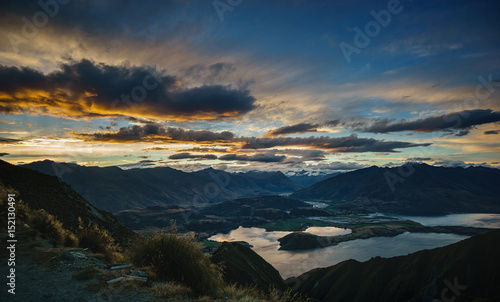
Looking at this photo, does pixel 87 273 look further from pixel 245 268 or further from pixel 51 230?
pixel 245 268

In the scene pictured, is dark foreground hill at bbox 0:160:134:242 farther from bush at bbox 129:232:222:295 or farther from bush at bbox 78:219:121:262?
bush at bbox 129:232:222:295

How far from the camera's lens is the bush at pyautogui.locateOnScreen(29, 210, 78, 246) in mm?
18016

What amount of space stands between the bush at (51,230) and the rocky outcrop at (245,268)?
152 feet

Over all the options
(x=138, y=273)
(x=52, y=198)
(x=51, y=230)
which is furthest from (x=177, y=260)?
(x=52, y=198)

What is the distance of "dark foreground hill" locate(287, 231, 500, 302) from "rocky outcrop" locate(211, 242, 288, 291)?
38.2 m

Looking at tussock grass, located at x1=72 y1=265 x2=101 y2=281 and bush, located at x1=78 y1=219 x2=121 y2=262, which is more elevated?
tussock grass, located at x1=72 y1=265 x2=101 y2=281

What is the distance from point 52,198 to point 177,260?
3673 centimetres

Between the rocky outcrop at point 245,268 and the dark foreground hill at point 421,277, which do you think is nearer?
the rocky outcrop at point 245,268

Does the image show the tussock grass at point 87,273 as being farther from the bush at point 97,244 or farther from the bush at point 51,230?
the bush at point 51,230

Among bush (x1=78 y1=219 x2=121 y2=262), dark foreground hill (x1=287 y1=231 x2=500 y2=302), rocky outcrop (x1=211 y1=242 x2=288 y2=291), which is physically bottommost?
dark foreground hill (x1=287 y1=231 x2=500 y2=302)

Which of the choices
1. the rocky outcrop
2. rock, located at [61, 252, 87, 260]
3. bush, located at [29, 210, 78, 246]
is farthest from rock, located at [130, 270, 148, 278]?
the rocky outcrop

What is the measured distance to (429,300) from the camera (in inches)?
3172

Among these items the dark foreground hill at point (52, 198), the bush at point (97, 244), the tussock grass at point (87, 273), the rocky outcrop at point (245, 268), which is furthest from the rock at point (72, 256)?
the rocky outcrop at point (245, 268)

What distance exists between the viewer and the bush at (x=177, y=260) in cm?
1212
